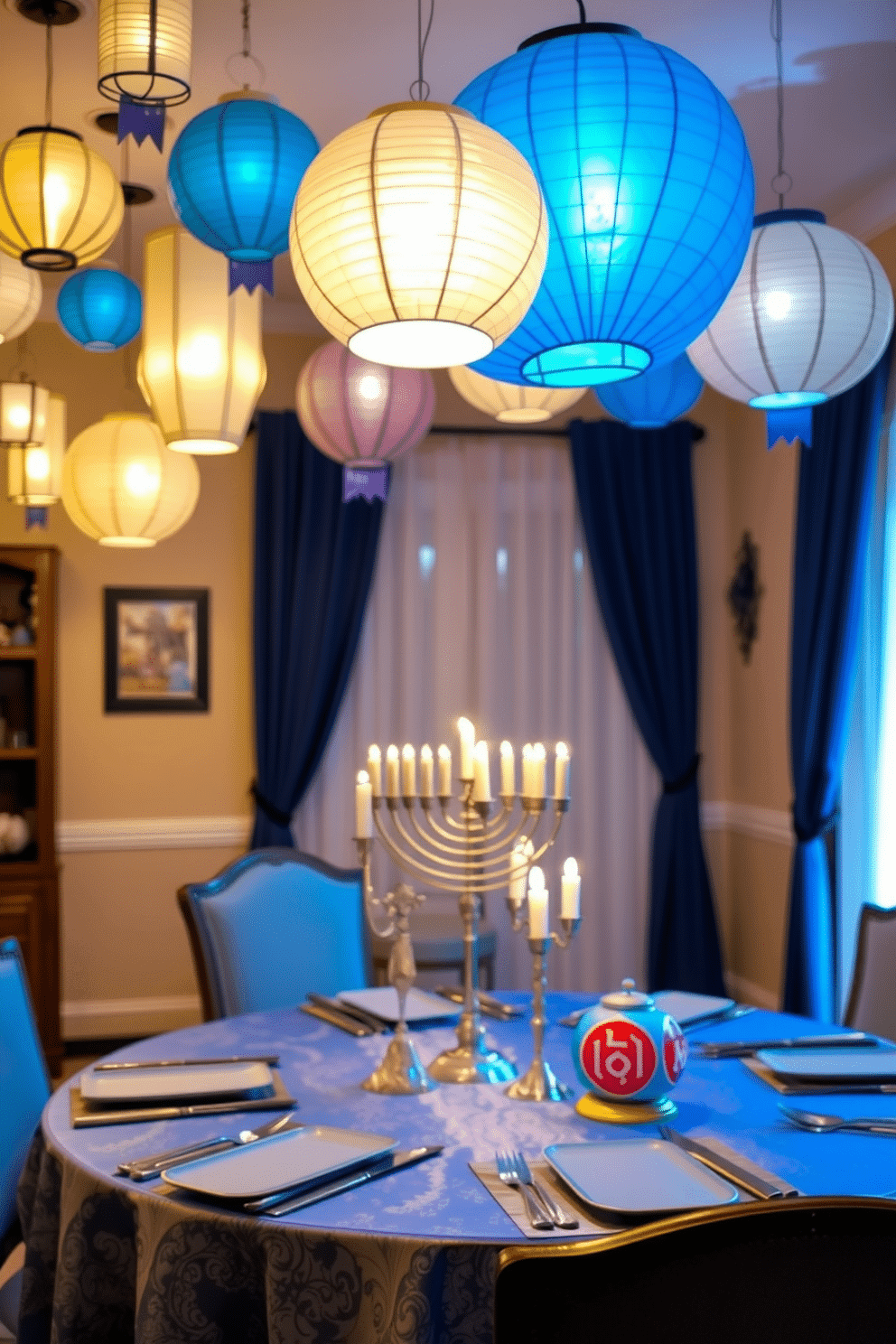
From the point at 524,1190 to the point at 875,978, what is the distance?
1.39 meters

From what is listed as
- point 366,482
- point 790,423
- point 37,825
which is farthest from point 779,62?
point 37,825

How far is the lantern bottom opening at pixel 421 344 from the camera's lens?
5.19ft

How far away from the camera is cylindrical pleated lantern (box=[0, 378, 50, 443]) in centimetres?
312

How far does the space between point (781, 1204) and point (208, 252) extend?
6.04 feet

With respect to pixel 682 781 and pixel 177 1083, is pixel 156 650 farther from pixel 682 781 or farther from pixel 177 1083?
pixel 177 1083

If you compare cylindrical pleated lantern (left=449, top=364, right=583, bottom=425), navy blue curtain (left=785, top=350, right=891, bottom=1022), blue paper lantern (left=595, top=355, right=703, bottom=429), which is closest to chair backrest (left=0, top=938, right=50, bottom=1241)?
cylindrical pleated lantern (left=449, top=364, right=583, bottom=425)

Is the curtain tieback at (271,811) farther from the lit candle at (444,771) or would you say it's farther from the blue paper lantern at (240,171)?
the blue paper lantern at (240,171)

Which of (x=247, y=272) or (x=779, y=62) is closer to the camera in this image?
(x=247, y=272)

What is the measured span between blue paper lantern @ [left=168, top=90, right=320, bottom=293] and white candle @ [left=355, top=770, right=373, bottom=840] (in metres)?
0.88

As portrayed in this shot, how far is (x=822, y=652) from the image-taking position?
14.1 ft

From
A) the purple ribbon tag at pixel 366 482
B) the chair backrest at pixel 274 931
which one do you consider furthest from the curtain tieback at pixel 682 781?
the purple ribbon tag at pixel 366 482

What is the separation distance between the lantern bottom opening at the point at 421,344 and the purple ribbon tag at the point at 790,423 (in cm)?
95

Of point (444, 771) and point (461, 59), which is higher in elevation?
point (461, 59)

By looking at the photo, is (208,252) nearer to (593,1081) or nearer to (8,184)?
(8,184)
